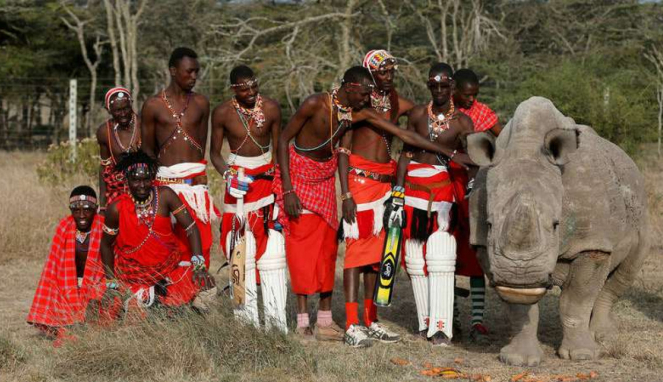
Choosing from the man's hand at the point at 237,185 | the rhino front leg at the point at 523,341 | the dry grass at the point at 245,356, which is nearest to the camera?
the dry grass at the point at 245,356

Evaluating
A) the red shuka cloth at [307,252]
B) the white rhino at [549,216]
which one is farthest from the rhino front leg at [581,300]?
the red shuka cloth at [307,252]

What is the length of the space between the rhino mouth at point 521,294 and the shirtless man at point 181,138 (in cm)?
218

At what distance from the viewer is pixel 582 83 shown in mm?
16469

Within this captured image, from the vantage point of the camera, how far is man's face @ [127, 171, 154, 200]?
6426 mm

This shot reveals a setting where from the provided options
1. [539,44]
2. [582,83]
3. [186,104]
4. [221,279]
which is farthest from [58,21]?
[186,104]

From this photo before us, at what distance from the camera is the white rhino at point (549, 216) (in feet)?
17.6

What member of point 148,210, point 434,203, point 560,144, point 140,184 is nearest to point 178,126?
point 140,184

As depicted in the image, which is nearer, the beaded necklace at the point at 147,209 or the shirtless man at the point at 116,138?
the beaded necklace at the point at 147,209

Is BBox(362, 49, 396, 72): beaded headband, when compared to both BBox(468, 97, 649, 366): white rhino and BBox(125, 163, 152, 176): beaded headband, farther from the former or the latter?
BBox(125, 163, 152, 176): beaded headband

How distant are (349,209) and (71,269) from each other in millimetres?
1990

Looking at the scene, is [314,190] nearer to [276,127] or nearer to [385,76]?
[276,127]

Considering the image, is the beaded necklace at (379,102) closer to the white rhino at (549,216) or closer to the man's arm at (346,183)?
the man's arm at (346,183)

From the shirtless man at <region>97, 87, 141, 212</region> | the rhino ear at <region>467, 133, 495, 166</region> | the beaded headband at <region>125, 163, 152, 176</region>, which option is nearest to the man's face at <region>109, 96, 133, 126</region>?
the shirtless man at <region>97, 87, 141, 212</region>

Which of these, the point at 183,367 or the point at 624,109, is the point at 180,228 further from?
the point at 624,109
